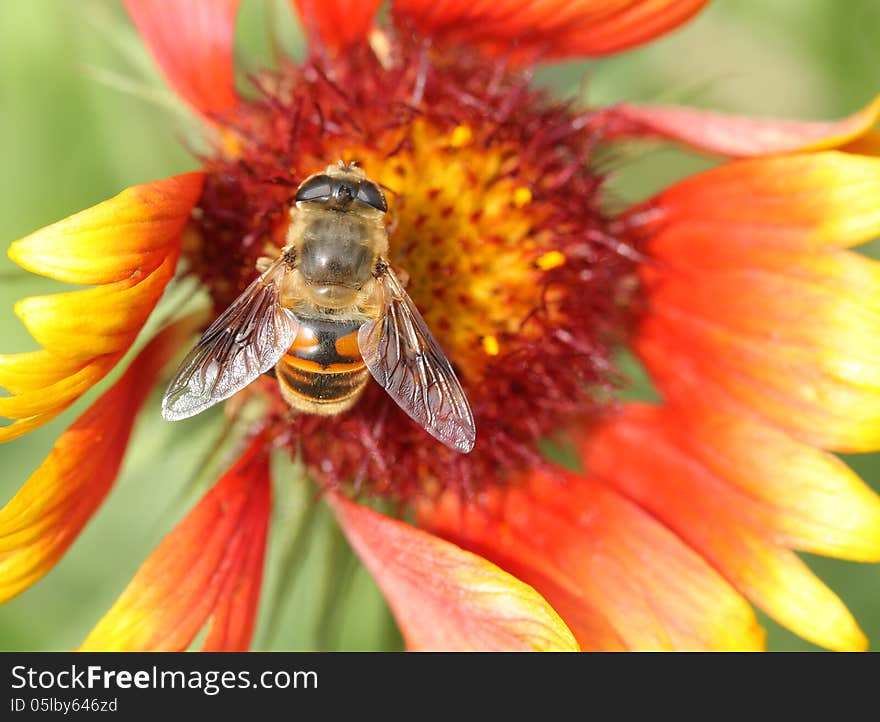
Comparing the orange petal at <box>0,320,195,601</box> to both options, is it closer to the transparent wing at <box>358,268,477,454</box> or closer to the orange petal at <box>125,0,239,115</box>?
the transparent wing at <box>358,268,477,454</box>

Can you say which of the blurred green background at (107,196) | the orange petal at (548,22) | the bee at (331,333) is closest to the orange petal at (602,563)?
the blurred green background at (107,196)

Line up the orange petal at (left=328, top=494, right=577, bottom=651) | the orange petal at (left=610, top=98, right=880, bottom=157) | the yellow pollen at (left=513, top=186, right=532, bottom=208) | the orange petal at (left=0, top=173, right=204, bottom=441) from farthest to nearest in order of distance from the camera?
1. the yellow pollen at (left=513, top=186, right=532, bottom=208)
2. the orange petal at (left=610, top=98, right=880, bottom=157)
3. the orange petal at (left=328, top=494, right=577, bottom=651)
4. the orange petal at (left=0, top=173, right=204, bottom=441)

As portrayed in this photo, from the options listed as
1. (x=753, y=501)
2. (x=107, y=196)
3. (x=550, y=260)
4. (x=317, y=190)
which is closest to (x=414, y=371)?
(x=317, y=190)

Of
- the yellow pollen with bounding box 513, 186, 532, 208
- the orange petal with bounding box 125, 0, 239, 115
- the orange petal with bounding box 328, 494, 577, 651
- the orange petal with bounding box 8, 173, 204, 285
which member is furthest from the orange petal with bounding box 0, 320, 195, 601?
the yellow pollen with bounding box 513, 186, 532, 208

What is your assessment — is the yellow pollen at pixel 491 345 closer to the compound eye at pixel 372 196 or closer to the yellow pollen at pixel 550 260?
the yellow pollen at pixel 550 260

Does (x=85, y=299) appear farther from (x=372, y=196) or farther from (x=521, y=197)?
(x=521, y=197)

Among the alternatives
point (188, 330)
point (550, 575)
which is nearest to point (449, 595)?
point (550, 575)

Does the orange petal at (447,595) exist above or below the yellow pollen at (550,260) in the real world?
below
